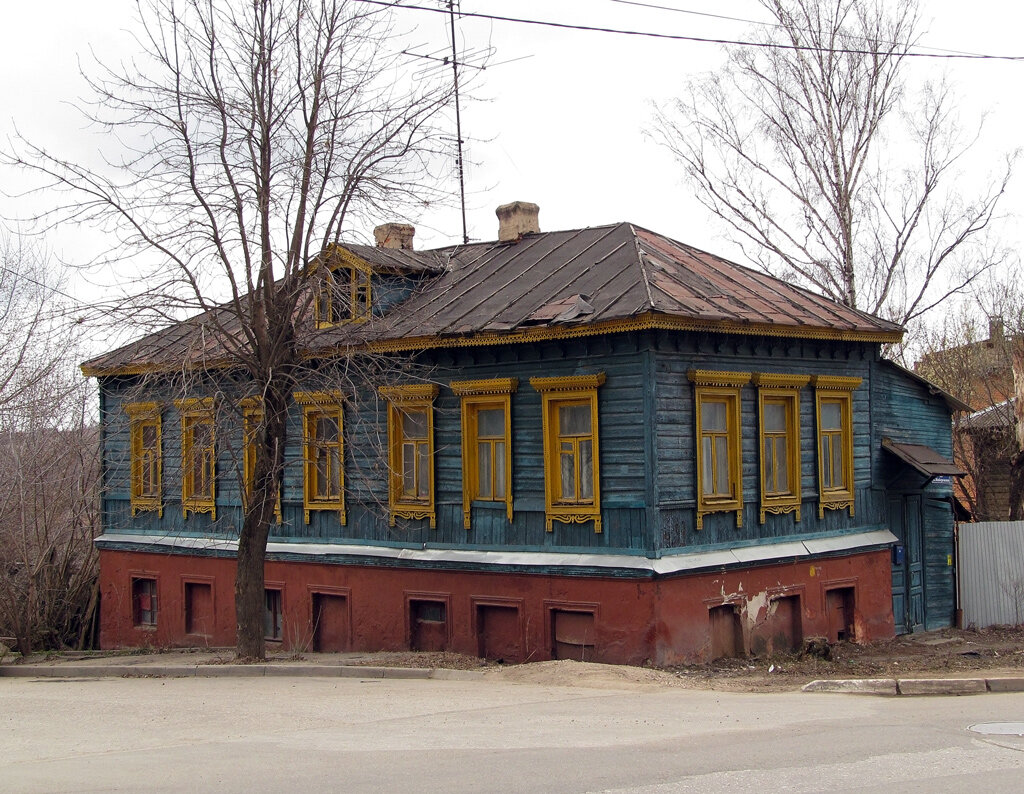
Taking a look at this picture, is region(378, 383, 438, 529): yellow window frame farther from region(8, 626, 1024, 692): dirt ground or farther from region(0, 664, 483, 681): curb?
region(0, 664, 483, 681): curb

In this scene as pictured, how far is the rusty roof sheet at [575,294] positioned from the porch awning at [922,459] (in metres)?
1.95

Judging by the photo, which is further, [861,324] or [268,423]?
[861,324]

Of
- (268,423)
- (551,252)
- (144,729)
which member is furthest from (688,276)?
(144,729)

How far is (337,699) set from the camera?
13.2 meters

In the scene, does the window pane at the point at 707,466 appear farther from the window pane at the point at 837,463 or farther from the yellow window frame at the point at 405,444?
the yellow window frame at the point at 405,444

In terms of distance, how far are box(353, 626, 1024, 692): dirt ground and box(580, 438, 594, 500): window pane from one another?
7.61 feet

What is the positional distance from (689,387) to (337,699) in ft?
20.6

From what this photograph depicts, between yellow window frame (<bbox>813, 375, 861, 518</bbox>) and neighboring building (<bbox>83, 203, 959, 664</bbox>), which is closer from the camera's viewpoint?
neighboring building (<bbox>83, 203, 959, 664</bbox>)

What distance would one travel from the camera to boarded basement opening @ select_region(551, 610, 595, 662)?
15898 millimetres

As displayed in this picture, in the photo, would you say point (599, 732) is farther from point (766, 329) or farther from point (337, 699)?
point (766, 329)

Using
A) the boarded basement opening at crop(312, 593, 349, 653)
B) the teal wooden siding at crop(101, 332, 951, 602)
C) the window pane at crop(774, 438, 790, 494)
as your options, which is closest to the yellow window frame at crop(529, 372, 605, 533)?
the teal wooden siding at crop(101, 332, 951, 602)

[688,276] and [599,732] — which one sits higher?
[688,276]

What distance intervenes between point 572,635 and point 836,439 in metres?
5.78

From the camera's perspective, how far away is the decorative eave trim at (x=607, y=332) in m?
15.2
